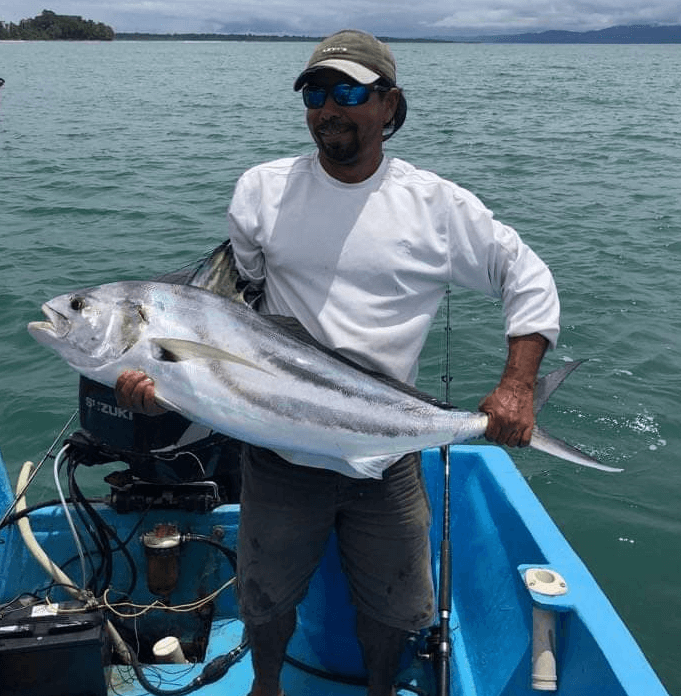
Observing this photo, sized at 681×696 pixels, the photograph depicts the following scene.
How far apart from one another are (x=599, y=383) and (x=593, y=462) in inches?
208

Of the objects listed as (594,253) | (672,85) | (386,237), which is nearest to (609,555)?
(386,237)

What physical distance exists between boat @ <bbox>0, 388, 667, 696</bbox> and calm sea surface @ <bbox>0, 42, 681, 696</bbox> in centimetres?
161

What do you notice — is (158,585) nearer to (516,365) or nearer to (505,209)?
(516,365)

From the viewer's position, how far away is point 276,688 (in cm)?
326

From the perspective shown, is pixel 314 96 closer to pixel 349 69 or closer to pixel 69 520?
pixel 349 69

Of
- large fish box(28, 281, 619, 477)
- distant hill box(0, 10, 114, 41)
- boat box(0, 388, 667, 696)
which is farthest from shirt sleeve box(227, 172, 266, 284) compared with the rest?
distant hill box(0, 10, 114, 41)

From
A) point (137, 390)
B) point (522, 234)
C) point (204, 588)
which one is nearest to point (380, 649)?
point (204, 588)

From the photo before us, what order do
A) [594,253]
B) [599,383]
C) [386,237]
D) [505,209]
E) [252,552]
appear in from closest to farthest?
[386,237]
[252,552]
[599,383]
[594,253]
[505,209]

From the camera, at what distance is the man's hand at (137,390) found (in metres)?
2.59

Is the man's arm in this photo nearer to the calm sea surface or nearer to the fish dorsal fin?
the fish dorsal fin

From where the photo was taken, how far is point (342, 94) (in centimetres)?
275

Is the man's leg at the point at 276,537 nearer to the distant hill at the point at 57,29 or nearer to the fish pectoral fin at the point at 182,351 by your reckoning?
the fish pectoral fin at the point at 182,351

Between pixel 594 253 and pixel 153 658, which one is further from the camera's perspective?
pixel 594 253

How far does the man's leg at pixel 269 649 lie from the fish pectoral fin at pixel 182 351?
1162 mm
